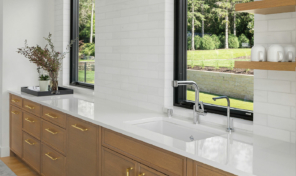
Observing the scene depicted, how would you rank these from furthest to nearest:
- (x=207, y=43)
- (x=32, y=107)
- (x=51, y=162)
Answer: (x=32, y=107), (x=51, y=162), (x=207, y=43)

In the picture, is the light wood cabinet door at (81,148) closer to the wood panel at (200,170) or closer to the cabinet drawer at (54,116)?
the cabinet drawer at (54,116)

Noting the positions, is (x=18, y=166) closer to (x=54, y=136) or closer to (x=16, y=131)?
(x=16, y=131)

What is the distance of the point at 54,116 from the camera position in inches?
139

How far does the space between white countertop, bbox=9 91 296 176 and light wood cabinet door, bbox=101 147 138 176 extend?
213 millimetres

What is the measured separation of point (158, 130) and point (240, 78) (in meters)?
0.86

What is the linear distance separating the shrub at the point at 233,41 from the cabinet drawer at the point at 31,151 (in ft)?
8.58

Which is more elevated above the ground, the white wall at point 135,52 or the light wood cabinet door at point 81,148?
the white wall at point 135,52

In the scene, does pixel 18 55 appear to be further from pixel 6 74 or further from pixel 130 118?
pixel 130 118

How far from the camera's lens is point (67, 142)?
130 inches

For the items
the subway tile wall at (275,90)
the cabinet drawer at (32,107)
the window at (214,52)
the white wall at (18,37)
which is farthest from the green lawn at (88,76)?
the subway tile wall at (275,90)

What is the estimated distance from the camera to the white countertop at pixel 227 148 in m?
1.66

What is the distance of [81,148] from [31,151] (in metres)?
1.44

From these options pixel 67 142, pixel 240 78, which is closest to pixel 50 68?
pixel 67 142

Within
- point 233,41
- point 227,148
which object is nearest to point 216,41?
point 233,41
